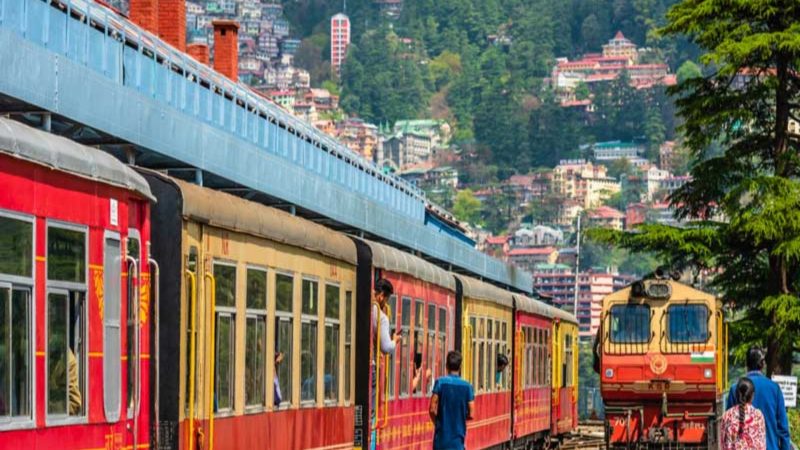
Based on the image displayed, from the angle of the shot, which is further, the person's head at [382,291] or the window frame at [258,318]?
the person's head at [382,291]

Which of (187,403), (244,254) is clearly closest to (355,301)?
(244,254)

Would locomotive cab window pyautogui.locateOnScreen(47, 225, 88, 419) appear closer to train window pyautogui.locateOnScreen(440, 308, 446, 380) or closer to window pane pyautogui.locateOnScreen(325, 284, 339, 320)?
window pane pyautogui.locateOnScreen(325, 284, 339, 320)

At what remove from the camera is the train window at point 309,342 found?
17.3 m

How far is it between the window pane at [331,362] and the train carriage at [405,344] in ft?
3.50

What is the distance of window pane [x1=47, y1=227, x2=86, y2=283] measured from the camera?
10.8m

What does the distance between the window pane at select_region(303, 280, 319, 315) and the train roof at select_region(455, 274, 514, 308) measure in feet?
36.1

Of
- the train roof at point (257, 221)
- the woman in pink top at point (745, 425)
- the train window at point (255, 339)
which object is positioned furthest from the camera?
the woman in pink top at point (745, 425)

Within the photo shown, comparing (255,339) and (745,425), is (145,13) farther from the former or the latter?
(745,425)

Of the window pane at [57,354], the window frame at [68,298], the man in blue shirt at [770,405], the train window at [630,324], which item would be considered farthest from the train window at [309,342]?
the train window at [630,324]

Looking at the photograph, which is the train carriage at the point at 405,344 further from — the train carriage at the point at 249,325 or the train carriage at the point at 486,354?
the train carriage at the point at 486,354

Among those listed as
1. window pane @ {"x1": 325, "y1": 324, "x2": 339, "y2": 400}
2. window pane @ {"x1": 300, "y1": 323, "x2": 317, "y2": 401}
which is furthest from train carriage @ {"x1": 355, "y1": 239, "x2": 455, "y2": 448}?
window pane @ {"x1": 300, "y1": 323, "x2": 317, "y2": 401}

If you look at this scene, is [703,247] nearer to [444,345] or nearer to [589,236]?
[589,236]

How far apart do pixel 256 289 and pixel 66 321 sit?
4358 mm

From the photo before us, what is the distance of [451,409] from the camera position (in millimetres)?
17297
